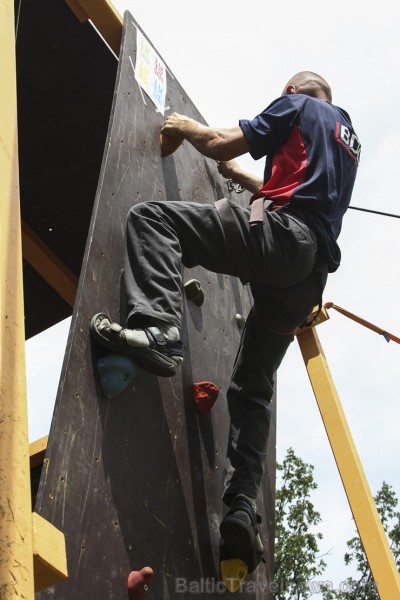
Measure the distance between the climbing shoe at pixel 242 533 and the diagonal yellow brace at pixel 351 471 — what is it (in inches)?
20.2

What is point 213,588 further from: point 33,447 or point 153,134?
point 153,134

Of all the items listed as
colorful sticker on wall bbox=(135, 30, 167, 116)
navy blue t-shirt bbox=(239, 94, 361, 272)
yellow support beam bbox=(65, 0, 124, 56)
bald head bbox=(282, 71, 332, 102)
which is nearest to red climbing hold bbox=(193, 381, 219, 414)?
navy blue t-shirt bbox=(239, 94, 361, 272)

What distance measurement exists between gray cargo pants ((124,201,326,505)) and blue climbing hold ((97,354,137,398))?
0.46 feet

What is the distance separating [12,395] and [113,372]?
90 centimetres

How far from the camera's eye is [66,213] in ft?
16.7

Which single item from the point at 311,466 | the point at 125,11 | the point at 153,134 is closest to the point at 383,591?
the point at 153,134

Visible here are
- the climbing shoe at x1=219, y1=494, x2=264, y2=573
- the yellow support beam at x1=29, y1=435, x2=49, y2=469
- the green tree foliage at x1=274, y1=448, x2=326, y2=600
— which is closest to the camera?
the climbing shoe at x1=219, y1=494, x2=264, y2=573

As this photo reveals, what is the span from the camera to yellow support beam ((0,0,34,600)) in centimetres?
143

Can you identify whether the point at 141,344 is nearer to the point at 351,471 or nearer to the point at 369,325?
the point at 351,471

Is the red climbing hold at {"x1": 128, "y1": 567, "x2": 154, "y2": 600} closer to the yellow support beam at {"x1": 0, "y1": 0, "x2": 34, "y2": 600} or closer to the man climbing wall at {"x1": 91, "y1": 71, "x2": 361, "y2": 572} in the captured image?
the man climbing wall at {"x1": 91, "y1": 71, "x2": 361, "y2": 572}

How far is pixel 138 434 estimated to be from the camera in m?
2.65

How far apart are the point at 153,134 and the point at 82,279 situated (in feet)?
3.44

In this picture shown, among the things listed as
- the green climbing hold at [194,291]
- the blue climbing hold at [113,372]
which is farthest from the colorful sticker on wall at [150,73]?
the blue climbing hold at [113,372]

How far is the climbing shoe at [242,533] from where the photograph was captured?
2.83 metres
